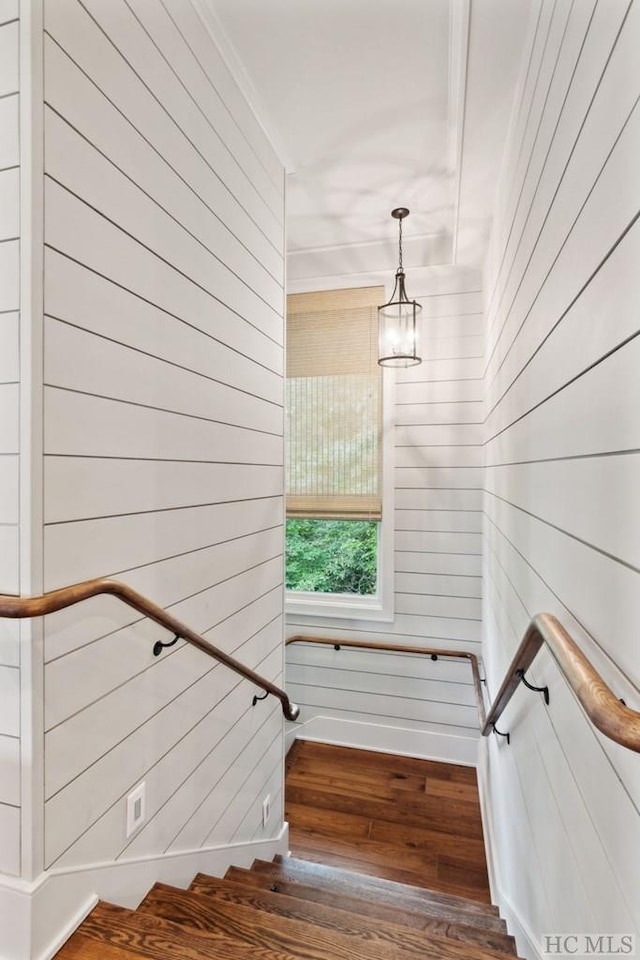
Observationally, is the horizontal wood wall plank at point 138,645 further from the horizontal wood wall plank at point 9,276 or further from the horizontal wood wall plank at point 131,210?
the horizontal wood wall plank at point 131,210

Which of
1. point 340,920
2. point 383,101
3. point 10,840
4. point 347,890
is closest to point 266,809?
point 347,890

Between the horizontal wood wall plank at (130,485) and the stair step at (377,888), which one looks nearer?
the horizontal wood wall plank at (130,485)

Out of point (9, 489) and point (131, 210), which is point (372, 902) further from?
point (131, 210)

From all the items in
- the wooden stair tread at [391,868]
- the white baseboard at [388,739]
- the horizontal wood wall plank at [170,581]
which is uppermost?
the horizontal wood wall plank at [170,581]

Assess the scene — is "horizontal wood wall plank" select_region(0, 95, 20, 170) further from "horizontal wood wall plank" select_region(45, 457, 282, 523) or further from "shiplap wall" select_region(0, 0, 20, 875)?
"horizontal wood wall plank" select_region(45, 457, 282, 523)

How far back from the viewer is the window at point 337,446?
3369 millimetres

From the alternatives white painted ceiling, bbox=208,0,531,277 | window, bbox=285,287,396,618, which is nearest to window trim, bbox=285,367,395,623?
window, bbox=285,287,396,618

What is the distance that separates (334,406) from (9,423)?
2608mm

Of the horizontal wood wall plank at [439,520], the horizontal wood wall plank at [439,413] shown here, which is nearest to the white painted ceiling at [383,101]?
the horizontal wood wall plank at [439,413]

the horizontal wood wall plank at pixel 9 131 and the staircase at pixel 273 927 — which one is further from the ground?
the horizontal wood wall plank at pixel 9 131

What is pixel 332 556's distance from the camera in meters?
3.52

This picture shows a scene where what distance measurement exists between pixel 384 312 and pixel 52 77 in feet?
7.24

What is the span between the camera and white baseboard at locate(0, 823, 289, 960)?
943 millimetres

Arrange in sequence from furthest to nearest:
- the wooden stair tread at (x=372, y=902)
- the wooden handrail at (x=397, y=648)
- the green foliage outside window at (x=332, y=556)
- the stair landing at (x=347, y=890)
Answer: the green foliage outside window at (x=332, y=556) < the wooden handrail at (x=397, y=648) < the wooden stair tread at (x=372, y=902) < the stair landing at (x=347, y=890)
